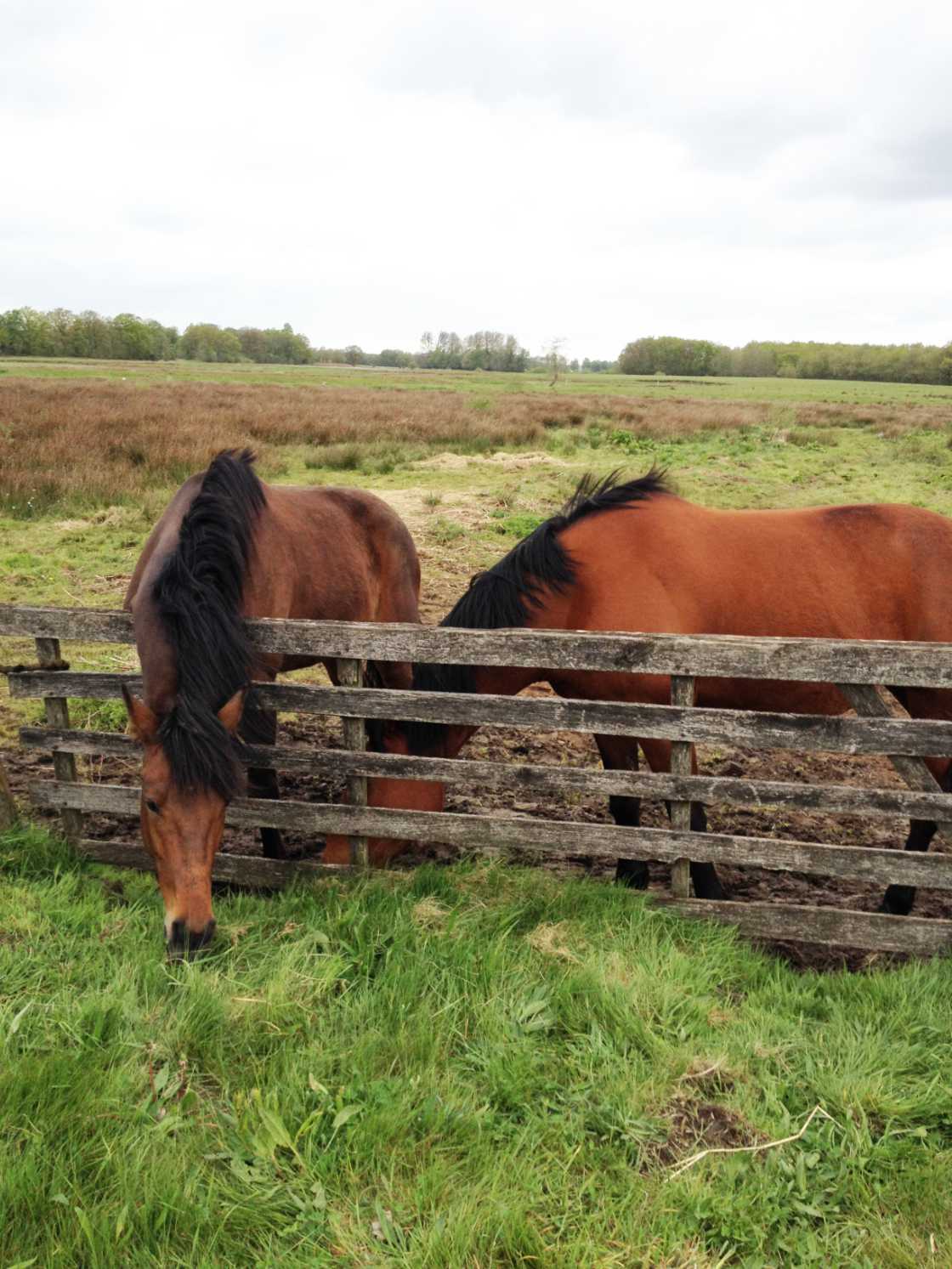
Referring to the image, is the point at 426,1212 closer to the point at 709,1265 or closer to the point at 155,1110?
the point at 709,1265

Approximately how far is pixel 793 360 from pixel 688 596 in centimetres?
11233

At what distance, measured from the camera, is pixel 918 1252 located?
7.07 feet

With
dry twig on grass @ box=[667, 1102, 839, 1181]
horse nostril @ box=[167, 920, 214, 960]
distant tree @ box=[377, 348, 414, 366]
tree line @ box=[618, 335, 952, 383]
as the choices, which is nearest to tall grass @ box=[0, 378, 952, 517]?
horse nostril @ box=[167, 920, 214, 960]

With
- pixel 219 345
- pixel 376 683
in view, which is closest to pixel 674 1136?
pixel 376 683

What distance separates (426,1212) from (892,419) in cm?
3937

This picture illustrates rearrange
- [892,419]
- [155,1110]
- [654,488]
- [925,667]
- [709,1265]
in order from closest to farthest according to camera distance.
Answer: [709,1265] < [155,1110] < [925,667] < [654,488] < [892,419]

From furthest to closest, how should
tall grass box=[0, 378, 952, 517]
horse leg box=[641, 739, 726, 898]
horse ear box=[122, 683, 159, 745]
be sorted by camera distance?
tall grass box=[0, 378, 952, 517] → horse leg box=[641, 739, 726, 898] → horse ear box=[122, 683, 159, 745]

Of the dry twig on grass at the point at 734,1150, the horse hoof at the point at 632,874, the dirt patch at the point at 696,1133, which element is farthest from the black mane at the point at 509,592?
the dry twig on grass at the point at 734,1150

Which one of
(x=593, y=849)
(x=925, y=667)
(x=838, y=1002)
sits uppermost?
(x=925, y=667)

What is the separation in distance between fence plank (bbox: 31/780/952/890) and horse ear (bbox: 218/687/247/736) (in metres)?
0.73

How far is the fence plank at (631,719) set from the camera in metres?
3.43

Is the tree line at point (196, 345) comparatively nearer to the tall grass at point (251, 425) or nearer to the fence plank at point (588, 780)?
the tall grass at point (251, 425)

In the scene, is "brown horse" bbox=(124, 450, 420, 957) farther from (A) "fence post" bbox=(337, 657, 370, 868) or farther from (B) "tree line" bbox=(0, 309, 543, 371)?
(B) "tree line" bbox=(0, 309, 543, 371)

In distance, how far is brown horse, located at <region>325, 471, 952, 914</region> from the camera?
4.22m
